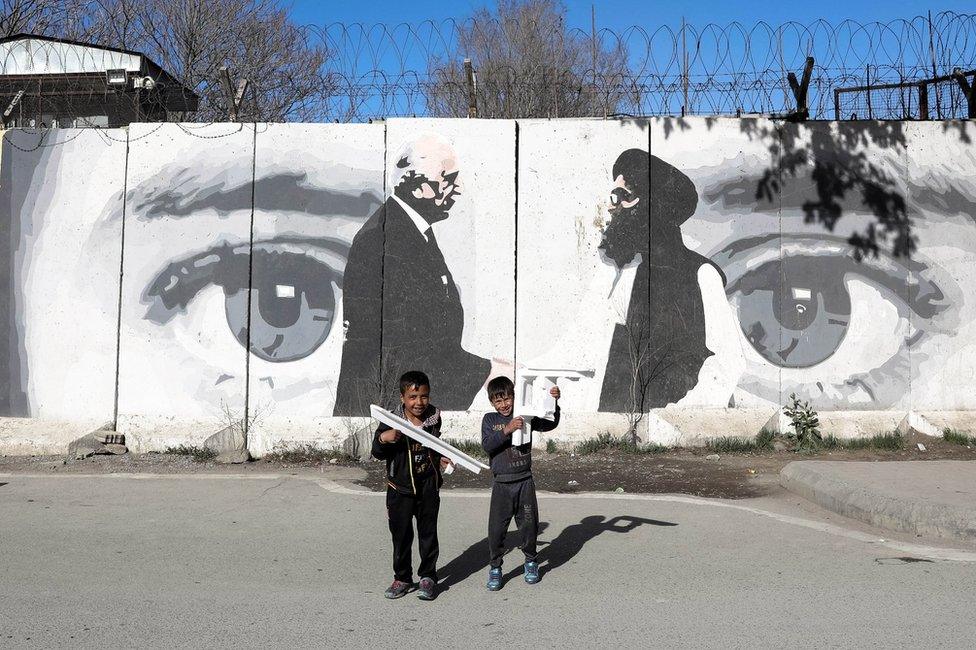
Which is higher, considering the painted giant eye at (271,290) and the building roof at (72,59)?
the building roof at (72,59)

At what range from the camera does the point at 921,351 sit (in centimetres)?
1020

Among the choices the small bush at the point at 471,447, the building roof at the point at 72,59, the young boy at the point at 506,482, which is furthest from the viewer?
the building roof at the point at 72,59

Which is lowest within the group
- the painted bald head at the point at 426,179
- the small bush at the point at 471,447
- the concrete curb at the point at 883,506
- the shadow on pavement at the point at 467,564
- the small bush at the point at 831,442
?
the shadow on pavement at the point at 467,564

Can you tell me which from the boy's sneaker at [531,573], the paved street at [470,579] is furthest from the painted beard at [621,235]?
the boy's sneaker at [531,573]

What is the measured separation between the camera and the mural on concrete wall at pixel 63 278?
1013 centimetres

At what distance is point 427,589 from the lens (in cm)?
491

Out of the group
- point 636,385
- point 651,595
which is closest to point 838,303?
point 636,385

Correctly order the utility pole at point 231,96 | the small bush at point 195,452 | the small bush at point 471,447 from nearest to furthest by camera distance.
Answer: the small bush at point 195,452, the small bush at point 471,447, the utility pole at point 231,96

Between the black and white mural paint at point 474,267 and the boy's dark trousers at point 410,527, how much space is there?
511 centimetres

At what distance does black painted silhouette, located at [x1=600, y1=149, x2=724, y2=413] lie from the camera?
10102 millimetres

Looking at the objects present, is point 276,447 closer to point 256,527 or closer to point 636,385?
point 256,527

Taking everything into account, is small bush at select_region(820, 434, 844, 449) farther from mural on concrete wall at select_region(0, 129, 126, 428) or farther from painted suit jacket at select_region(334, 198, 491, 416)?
mural on concrete wall at select_region(0, 129, 126, 428)

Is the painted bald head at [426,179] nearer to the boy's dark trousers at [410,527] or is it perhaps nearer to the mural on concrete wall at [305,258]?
the mural on concrete wall at [305,258]

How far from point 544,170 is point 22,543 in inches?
249
